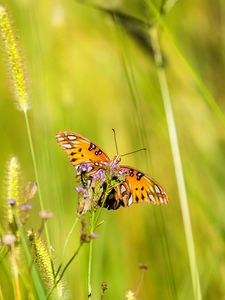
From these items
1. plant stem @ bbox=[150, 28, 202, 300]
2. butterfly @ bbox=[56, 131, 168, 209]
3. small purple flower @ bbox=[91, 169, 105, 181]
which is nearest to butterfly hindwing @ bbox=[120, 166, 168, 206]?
butterfly @ bbox=[56, 131, 168, 209]

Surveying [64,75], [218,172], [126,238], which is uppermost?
[64,75]

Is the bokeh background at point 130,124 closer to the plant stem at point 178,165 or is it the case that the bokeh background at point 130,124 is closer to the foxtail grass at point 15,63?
the plant stem at point 178,165

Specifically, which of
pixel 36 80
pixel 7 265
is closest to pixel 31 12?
pixel 36 80

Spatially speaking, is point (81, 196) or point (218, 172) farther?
point (218, 172)

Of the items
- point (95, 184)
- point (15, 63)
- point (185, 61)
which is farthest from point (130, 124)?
point (95, 184)

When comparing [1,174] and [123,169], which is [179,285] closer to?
[1,174]

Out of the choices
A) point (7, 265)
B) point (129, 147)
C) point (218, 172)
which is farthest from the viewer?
point (129, 147)

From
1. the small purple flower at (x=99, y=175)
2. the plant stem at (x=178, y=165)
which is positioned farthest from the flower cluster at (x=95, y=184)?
the plant stem at (x=178, y=165)
